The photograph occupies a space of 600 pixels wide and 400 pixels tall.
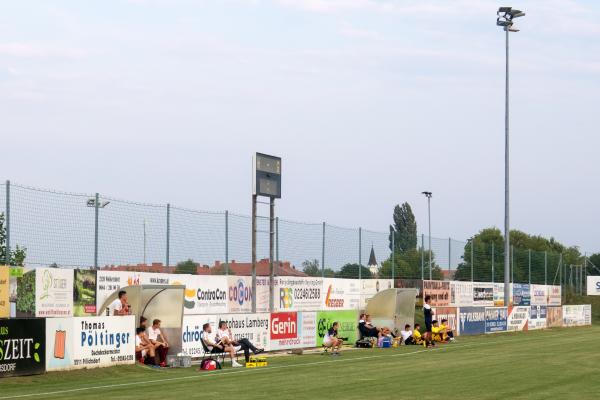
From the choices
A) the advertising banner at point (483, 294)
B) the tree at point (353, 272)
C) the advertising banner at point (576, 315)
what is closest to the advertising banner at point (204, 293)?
the tree at point (353, 272)

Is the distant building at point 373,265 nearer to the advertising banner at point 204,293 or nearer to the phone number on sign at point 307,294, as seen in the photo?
the phone number on sign at point 307,294

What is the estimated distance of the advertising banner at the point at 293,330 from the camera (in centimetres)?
3234

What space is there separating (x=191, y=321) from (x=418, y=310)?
82.1ft

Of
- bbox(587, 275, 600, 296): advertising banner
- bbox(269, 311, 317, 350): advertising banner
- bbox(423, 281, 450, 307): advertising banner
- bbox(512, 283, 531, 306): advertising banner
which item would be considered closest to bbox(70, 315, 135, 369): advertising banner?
bbox(269, 311, 317, 350): advertising banner

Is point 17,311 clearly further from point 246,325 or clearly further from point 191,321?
point 246,325

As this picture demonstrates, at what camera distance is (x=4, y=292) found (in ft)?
83.3

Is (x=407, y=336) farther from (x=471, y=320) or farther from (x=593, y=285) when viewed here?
(x=593, y=285)

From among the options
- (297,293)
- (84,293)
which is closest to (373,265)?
(297,293)

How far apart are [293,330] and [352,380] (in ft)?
38.5

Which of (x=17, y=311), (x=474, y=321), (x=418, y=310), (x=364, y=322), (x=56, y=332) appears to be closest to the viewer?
(x=56, y=332)

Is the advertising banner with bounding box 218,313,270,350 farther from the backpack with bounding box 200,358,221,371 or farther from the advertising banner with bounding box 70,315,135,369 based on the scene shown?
the advertising banner with bounding box 70,315,135,369

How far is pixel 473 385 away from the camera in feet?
66.3

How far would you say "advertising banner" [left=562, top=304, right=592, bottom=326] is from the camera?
63.9 m

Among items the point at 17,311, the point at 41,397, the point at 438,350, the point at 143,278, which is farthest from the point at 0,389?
the point at 438,350
